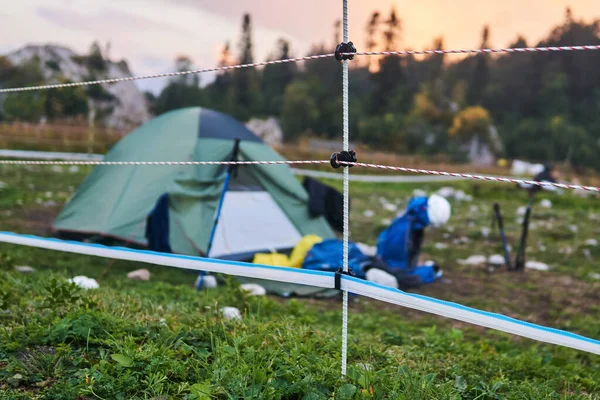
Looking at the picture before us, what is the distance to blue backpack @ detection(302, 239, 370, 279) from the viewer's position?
568 centimetres

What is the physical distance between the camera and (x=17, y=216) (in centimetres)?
836

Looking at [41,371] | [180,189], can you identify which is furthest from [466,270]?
[41,371]

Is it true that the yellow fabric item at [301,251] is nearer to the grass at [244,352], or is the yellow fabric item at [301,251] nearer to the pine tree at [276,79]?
the grass at [244,352]

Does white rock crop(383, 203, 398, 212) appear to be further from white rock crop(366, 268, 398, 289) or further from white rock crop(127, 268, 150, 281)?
white rock crop(127, 268, 150, 281)

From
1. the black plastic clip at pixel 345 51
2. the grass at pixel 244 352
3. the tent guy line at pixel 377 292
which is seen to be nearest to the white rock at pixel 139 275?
the grass at pixel 244 352

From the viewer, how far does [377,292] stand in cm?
217

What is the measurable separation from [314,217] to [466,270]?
221 cm

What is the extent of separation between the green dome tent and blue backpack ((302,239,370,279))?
3.44 ft

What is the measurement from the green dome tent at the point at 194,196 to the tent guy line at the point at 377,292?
3449mm

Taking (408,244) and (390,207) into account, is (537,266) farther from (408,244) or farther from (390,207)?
(390,207)

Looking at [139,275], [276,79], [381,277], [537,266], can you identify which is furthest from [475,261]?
[276,79]

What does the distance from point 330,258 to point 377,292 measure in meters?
3.62

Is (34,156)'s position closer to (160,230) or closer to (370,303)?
(160,230)

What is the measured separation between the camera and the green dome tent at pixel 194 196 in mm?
6523
